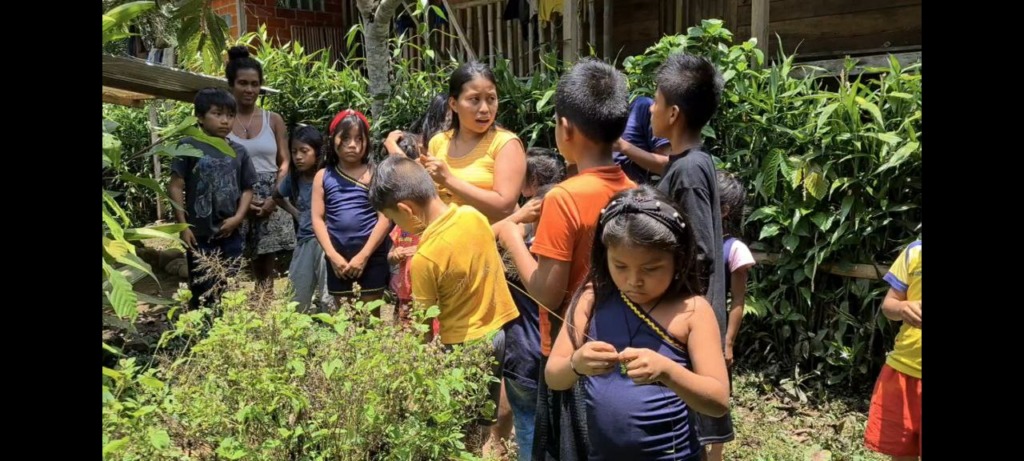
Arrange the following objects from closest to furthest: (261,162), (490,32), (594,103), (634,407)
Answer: (634,407) < (594,103) < (261,162) < (490,32)

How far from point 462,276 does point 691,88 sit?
3.42ft

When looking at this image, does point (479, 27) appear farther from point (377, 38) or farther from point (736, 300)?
point (736, 300)

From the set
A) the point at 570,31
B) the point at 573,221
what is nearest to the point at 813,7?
the point at 570,31

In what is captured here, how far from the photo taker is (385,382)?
6.43 ft

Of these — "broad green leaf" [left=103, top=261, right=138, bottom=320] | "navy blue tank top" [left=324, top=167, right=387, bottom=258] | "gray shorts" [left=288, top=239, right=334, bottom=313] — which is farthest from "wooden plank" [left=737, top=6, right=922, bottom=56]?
"broad green leaf" [left=103, top=261, right=138, bottom=320]

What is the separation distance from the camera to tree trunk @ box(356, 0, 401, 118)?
512 cm

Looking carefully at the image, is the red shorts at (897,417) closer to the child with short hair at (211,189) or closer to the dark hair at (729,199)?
the dark hair at (729,199)

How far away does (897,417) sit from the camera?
2748 mm

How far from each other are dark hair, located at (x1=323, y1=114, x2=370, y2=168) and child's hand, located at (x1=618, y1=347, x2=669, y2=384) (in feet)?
9.53

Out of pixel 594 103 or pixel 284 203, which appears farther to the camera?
pixel 284 203

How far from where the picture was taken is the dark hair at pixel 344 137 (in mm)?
4270

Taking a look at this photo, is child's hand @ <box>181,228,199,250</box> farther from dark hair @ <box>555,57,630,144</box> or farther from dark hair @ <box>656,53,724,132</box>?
dark hair @ <box>656,53,724,132</box>

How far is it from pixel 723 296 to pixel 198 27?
3072 millimetres
